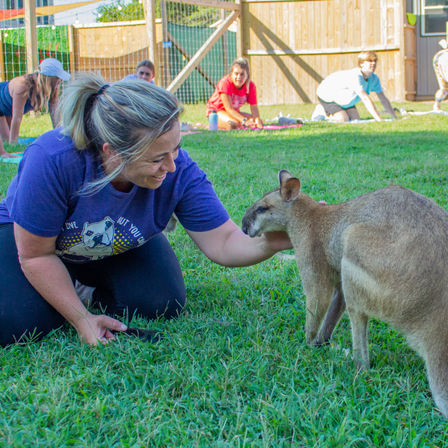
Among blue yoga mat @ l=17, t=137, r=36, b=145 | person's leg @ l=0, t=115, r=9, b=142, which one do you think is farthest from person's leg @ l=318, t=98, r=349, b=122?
person's leg @ l=0, t=115, r=9, b=142

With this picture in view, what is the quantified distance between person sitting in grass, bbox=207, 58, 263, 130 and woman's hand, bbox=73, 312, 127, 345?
306 inches

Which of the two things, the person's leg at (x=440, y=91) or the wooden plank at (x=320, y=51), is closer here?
the person's leg at (x=440, y=91)

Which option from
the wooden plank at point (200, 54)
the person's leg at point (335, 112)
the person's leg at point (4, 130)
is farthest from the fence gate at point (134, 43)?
the person's leg at point (4, 130)

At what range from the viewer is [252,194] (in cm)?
528

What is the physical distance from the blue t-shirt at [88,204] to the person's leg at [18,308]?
21 cm

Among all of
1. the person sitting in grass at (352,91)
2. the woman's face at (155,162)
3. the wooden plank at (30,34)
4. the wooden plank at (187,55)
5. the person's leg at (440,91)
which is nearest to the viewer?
the woman's face at (155,162)

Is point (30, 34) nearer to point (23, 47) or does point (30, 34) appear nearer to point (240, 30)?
point (23, 47)

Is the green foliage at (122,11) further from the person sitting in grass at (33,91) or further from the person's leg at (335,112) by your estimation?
the person sitting in grass at (33,91)

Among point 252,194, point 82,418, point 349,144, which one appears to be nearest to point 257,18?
point 349,144

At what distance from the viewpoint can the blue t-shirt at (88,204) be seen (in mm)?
2529

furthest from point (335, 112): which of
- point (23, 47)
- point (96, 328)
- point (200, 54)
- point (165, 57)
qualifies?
point (96, 328)

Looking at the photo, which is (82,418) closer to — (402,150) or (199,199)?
(199,199)

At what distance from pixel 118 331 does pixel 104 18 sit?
646 inches

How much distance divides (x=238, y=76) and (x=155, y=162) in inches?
310
